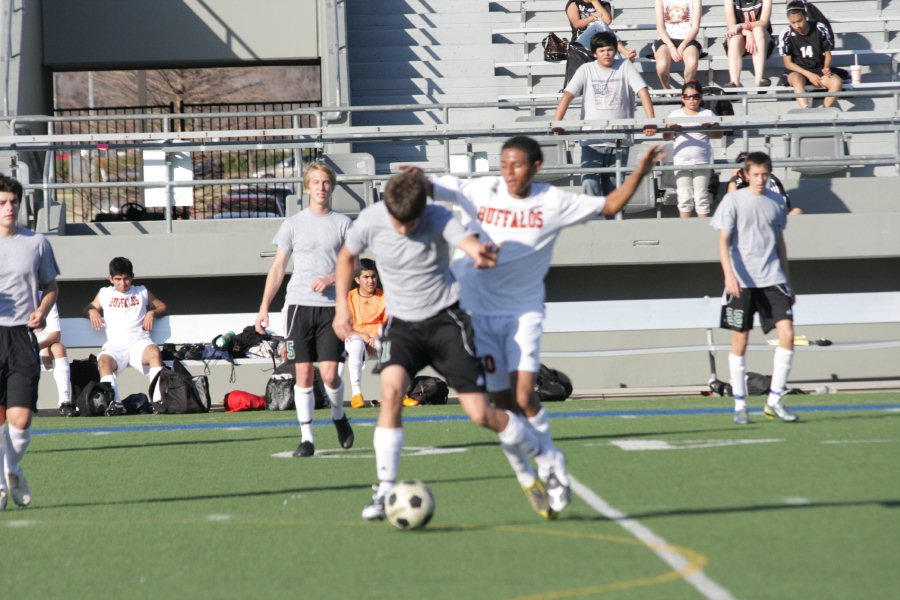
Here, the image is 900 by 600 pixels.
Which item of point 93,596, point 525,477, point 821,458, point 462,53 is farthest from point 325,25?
point 93,596

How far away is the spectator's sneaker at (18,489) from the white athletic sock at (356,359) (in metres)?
7.54

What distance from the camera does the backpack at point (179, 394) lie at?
1530 cm

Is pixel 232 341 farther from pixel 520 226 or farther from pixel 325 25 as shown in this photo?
pixel 520 226

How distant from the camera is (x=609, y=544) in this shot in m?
6.15

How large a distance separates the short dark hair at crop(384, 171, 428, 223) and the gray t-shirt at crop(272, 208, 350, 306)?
331 centimetres

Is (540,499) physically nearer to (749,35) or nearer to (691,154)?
(691,154)

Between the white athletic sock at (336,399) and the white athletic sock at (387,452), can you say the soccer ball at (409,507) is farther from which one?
the white athletic sock at (336,399)

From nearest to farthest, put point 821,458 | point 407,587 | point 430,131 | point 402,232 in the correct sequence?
point 407,587, point 402,232, point 821,458, point 430,131

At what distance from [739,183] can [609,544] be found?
34.6 feet

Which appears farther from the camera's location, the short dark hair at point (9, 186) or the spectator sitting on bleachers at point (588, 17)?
the spectator sitting on bleachers at point (588, 17)

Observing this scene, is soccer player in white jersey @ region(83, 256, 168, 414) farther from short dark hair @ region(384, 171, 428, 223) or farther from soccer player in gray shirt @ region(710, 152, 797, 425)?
short dark hair @ region(384, 171, 428, 223)

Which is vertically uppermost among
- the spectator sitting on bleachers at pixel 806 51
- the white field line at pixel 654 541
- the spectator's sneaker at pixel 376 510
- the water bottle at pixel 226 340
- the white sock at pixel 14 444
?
the spectator sitting on bleachers at pixel 806 51

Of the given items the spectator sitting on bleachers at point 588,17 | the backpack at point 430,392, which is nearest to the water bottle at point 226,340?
the backpack at point 430,392

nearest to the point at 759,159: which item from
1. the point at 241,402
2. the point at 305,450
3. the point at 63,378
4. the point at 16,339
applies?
the point at 305,450
